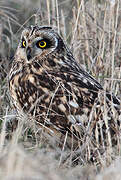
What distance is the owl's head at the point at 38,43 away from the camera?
331 centimetres

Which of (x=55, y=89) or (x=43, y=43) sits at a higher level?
(x=43, y=43)

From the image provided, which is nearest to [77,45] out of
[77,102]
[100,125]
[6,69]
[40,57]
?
[6,69]

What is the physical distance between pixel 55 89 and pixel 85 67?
1055 millimetres

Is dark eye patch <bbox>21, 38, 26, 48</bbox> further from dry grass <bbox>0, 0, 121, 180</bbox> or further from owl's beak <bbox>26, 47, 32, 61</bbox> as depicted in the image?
dry grass <bbox>0, 0, 121, 180</bbox>

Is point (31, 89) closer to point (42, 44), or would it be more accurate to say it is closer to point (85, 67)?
point (42, 44)

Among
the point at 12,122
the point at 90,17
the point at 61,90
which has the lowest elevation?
the point at 12,122

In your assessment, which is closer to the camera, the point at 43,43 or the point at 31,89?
the point at 31,89

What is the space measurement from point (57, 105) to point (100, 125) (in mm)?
417

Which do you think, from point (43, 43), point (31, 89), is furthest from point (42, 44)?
point (31, 89)

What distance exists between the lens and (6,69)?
434 centimetres

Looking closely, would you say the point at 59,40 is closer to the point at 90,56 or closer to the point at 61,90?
the point at 61,90

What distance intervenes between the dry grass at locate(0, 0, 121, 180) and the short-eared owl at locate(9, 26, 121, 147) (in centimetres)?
13

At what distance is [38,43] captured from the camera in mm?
3348

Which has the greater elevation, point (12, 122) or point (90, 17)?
point (90, 17)
